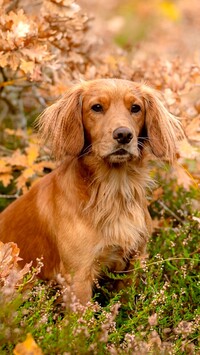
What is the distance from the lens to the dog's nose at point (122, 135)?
11.4 ft

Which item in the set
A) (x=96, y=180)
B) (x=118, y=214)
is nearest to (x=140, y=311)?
(x=118, y=214)

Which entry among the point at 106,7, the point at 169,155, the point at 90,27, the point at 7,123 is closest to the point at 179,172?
the point at 169,155

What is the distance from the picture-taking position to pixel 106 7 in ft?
47.8

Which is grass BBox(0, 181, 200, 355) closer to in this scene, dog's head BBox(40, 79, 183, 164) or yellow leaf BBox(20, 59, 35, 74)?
dog's head BBox(40, 79, 183, 164)

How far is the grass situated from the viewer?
2803 millimetres

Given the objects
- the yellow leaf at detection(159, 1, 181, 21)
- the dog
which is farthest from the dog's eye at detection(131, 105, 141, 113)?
the yellow leaf at detection(159, 1, 181, 21)

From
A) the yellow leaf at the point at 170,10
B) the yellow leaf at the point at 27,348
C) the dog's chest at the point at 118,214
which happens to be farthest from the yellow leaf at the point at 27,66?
the yellow leaf at the point at 170,10

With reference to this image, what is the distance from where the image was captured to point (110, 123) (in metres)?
3.55

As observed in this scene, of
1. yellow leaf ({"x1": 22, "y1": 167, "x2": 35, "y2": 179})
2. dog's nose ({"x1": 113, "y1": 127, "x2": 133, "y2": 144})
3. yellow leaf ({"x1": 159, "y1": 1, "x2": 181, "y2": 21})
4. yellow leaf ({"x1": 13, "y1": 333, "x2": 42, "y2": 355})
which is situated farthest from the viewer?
yellow leaf ({"x1": 159, "y1": 1, "x2": 181, "y2": 21})

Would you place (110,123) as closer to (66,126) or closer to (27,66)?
(66,126)

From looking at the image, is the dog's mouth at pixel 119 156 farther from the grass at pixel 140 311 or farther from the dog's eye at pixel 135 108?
the grass at pixel 140 311

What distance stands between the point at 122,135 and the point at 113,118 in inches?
5.7

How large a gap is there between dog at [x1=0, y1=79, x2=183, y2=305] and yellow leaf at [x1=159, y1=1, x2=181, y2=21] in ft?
34.0

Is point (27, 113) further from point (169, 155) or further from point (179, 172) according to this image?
point (169, 155)
